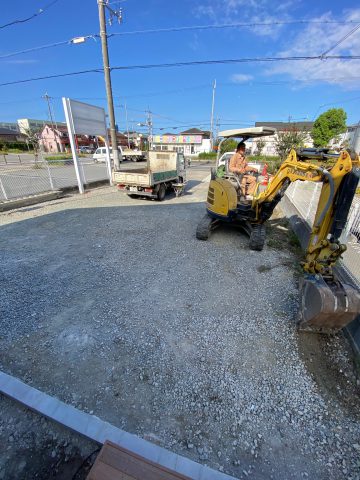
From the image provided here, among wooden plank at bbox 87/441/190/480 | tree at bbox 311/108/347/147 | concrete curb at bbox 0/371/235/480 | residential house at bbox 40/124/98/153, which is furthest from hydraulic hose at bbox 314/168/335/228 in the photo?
residential house at bbox 40/124/98/153

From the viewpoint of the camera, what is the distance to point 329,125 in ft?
114

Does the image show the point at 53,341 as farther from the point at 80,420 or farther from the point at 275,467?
the point at 275,467

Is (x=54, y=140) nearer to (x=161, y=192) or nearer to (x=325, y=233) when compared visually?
(x=161, y=192)

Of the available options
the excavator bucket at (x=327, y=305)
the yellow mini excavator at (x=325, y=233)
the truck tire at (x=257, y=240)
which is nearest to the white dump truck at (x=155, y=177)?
the yellow mini excavator at (x=325, y=233)

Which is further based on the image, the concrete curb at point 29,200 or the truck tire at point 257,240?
the concrete curb at point 29,200

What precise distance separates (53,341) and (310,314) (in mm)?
2957

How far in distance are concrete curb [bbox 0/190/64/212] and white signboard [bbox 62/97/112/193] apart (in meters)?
1.21

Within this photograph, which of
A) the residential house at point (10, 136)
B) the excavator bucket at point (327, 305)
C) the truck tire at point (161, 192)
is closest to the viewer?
the excavator bucket at point (327, 305)

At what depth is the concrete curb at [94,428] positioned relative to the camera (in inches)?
59.1

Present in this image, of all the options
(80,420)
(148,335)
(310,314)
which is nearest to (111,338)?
(148,335)

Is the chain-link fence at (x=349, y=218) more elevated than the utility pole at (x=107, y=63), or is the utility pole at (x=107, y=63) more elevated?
the utility pole at (x=107, y=63)

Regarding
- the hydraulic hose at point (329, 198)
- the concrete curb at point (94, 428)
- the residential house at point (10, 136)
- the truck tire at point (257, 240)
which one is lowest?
Result: the concrete curb at point (94, 428)

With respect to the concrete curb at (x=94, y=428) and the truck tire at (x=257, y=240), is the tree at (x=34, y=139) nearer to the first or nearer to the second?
the truck tire at (x=257, y=240)

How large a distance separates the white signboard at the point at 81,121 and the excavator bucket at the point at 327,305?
30.7ft
